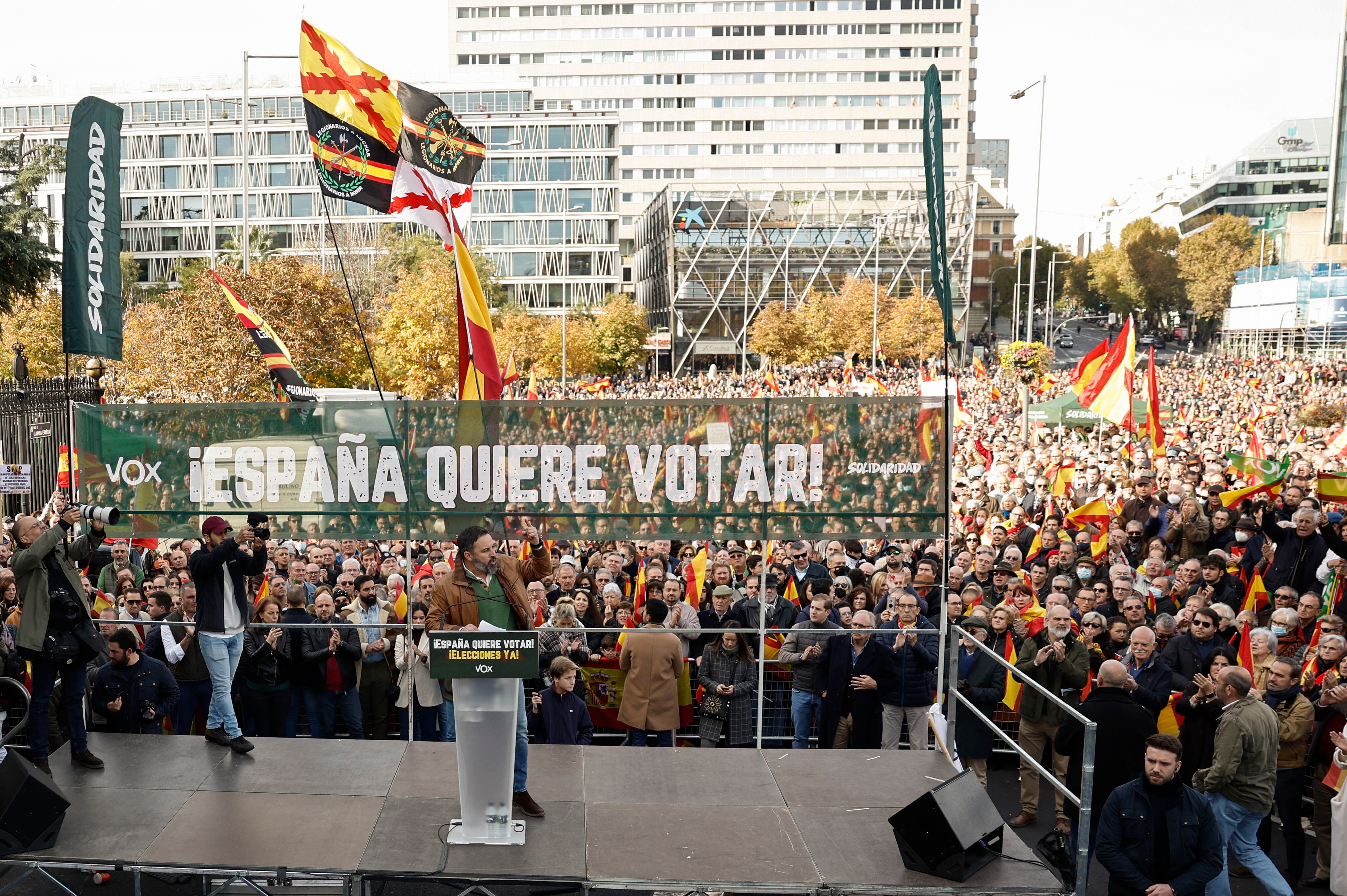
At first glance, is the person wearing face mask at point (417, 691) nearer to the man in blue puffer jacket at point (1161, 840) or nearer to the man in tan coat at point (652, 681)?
the man in tan coat at point (652, 681)

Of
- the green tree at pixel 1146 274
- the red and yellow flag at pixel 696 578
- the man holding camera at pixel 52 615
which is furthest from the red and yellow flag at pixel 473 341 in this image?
the green tree at pixel 1146 274

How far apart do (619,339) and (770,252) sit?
65.6 feet

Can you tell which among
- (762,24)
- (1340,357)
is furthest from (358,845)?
(762,24)

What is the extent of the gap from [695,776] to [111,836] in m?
3.58

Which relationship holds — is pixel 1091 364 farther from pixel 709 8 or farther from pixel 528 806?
pixel 709 8

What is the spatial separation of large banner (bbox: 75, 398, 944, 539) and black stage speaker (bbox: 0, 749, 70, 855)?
242cm

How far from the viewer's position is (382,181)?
11.4 meters

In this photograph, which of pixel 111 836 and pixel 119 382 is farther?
pixel 119 382

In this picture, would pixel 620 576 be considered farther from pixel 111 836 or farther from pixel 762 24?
pixel 762 24

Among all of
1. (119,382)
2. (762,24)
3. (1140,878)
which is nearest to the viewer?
(1140,878)

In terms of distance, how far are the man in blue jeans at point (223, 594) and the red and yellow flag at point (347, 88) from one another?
4783 millimetres

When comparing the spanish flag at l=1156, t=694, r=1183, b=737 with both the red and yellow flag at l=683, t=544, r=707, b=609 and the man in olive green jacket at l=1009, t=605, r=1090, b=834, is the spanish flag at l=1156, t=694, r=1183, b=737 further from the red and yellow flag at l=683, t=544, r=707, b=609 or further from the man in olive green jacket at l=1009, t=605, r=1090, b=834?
the red and yellow flag at l=683, t=544, r=707, b=609

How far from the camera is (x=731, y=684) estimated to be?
9094mm

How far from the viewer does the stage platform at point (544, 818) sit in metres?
5.88
